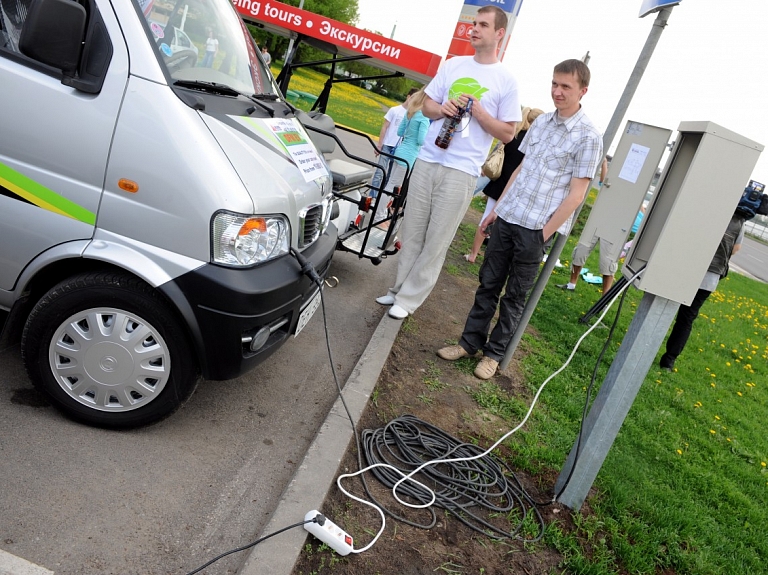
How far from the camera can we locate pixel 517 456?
12.9ft

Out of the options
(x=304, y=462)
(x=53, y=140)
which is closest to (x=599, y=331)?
(x=304, y=462)

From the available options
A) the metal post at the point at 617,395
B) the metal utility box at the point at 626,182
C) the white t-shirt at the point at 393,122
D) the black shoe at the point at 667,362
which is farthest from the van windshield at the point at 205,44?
the black shoe at the point at 667,362

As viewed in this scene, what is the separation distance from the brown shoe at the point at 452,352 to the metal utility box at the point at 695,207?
2.03 m

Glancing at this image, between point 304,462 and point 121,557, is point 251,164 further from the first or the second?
point 121,557

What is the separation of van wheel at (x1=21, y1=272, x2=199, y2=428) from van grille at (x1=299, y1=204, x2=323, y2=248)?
88 centimetres

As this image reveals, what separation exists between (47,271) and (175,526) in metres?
1.36

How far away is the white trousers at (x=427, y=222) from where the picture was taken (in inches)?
199

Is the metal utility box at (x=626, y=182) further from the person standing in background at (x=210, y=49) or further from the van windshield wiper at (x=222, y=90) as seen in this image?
the person standing in background at (x=210, y=49)

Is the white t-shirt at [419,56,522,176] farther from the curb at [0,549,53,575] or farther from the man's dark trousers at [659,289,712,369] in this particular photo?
the curb at [0,549,53,575]

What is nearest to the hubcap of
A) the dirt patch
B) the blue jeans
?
the dirt patch

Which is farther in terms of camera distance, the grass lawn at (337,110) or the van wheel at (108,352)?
the grass lawn at (337,110)

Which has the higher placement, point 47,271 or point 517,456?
point 47,271

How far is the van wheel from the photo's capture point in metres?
2.89

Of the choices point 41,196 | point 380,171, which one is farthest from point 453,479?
point 380,171
